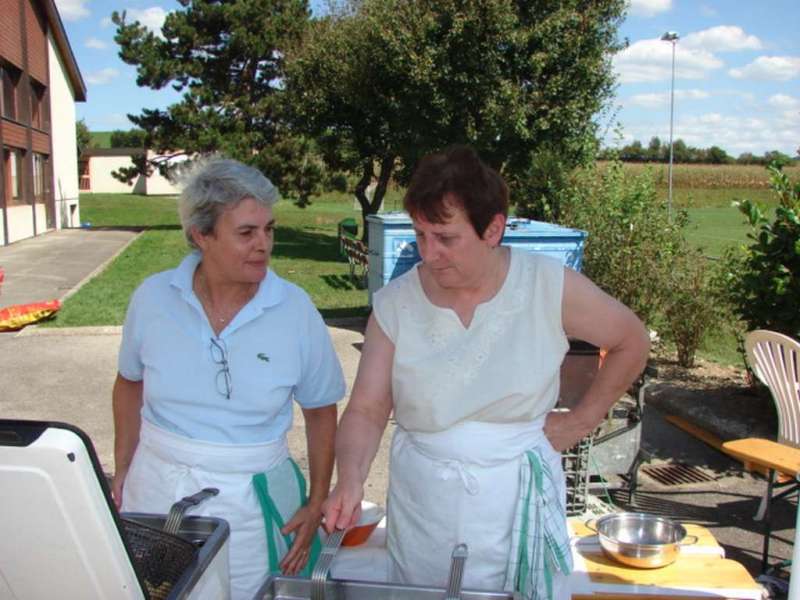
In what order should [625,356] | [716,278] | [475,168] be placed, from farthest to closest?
1. [716,278]
2. [625,356]
3. [475,168]

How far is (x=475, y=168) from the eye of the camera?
197 centimetres

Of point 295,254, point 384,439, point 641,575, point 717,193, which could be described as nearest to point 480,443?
point 641,575

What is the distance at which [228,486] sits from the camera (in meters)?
2.23

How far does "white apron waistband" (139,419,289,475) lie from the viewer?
224 centimetres

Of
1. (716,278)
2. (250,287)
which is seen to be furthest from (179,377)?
(716,278)

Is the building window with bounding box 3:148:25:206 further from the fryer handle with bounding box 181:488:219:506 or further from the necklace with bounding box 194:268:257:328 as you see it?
the fryer handle with bounding box 181:488:219:506

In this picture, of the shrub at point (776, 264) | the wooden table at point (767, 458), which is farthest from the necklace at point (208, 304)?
the shrub at point (776, 264)

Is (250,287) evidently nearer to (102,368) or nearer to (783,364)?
(783,364)

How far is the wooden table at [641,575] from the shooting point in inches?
105

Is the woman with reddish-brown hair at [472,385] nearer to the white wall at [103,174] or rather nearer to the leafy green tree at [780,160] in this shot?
the leafy green tree at [780,160]

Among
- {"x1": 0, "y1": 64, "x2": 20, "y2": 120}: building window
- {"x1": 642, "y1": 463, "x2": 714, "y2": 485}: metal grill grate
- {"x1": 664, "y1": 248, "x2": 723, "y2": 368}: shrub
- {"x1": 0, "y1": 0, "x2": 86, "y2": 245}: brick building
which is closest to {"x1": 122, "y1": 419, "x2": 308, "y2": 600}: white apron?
{"x1": 642, "y1": 463, "x2": 714, "y2": 485}: metal grill grate

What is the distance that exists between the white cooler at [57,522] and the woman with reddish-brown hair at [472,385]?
719mm

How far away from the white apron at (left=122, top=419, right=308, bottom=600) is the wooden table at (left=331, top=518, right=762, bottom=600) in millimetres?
477

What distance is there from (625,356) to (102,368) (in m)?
7.18
